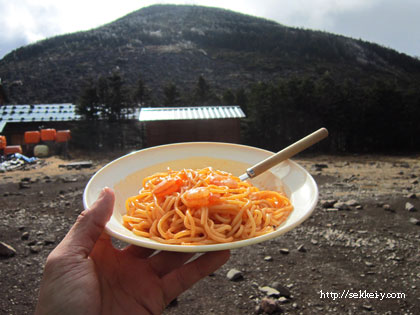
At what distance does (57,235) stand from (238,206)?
6.12m

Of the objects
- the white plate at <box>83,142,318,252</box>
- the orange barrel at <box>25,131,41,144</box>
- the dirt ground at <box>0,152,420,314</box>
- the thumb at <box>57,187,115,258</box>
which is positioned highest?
the white plate at <box>83,142,318,252</box>

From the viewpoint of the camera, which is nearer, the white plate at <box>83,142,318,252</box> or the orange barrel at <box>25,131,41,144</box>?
the white plate at <box>83,142,318,252</box>

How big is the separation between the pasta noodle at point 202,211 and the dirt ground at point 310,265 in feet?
8.07

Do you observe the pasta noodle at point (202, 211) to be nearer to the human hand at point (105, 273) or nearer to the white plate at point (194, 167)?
the white plate at point (194, 167)

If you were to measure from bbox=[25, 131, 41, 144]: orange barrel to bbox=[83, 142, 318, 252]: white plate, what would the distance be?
28.7m

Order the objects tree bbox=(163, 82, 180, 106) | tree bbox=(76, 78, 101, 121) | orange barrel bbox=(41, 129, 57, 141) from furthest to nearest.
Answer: tree bbox=(163, 82, 180, 106), tree bbox=(76, 78, 101, 121), orange barrel bbox=(41, 129, 57, 141)

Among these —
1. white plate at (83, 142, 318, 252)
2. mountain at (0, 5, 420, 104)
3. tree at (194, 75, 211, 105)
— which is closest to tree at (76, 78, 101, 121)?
tree at (194, 75, 211, 105)

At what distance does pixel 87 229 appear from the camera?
203cm

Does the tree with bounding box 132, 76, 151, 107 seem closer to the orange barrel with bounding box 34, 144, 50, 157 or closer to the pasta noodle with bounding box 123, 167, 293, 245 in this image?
the orange barrel with bounding box 34, 144, 50, 157

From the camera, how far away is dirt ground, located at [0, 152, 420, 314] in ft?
14.4

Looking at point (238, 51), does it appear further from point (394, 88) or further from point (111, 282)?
point (111, 282)

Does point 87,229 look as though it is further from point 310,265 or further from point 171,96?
point 171,96

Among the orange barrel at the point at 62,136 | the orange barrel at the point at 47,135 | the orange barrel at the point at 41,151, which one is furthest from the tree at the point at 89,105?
the orange barrel at the point at 41,151

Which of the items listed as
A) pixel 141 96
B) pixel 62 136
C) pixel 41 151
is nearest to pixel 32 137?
pixel 41 151
